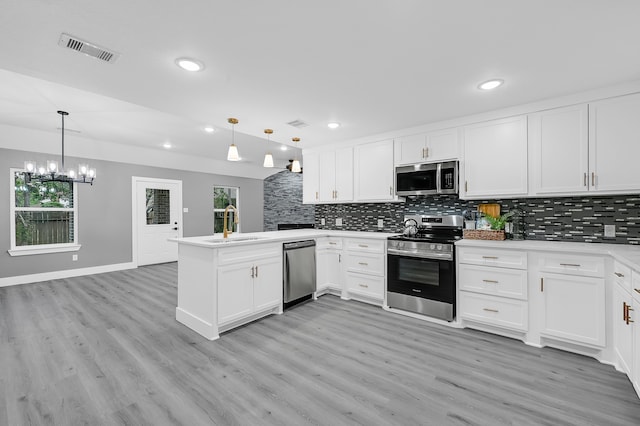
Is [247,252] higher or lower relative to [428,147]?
lower

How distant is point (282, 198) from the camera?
8.98m

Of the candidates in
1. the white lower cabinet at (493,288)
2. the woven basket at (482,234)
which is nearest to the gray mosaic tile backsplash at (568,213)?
the woven basket at (482,234)

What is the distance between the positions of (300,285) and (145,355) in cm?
180

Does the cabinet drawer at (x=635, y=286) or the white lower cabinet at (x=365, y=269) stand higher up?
the cabinet drawer at (x=635, y=286)

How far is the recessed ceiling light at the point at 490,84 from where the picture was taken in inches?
97.0

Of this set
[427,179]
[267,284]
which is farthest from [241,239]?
[427,179]

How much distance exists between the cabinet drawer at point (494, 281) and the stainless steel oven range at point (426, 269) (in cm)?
13

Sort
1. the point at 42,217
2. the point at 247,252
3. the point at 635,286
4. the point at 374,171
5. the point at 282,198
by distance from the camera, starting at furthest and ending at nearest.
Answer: the point at 282,198 → the point at 42,217 → the point at 374,171 → the point at 247,252 → the point at 635,286

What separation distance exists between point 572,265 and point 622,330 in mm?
556

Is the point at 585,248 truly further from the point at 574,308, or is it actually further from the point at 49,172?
the point at 49,172

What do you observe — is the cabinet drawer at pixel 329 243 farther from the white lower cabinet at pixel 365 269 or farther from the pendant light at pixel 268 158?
the pendant light at pixel 268 158

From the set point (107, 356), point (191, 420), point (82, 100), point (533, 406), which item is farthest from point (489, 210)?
point (82, 100)

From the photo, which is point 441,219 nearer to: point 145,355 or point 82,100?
point 145,355

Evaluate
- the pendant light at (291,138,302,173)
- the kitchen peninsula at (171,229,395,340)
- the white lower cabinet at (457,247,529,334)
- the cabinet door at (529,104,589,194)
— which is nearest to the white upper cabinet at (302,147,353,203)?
the pendant light at (291,138,302,173)
